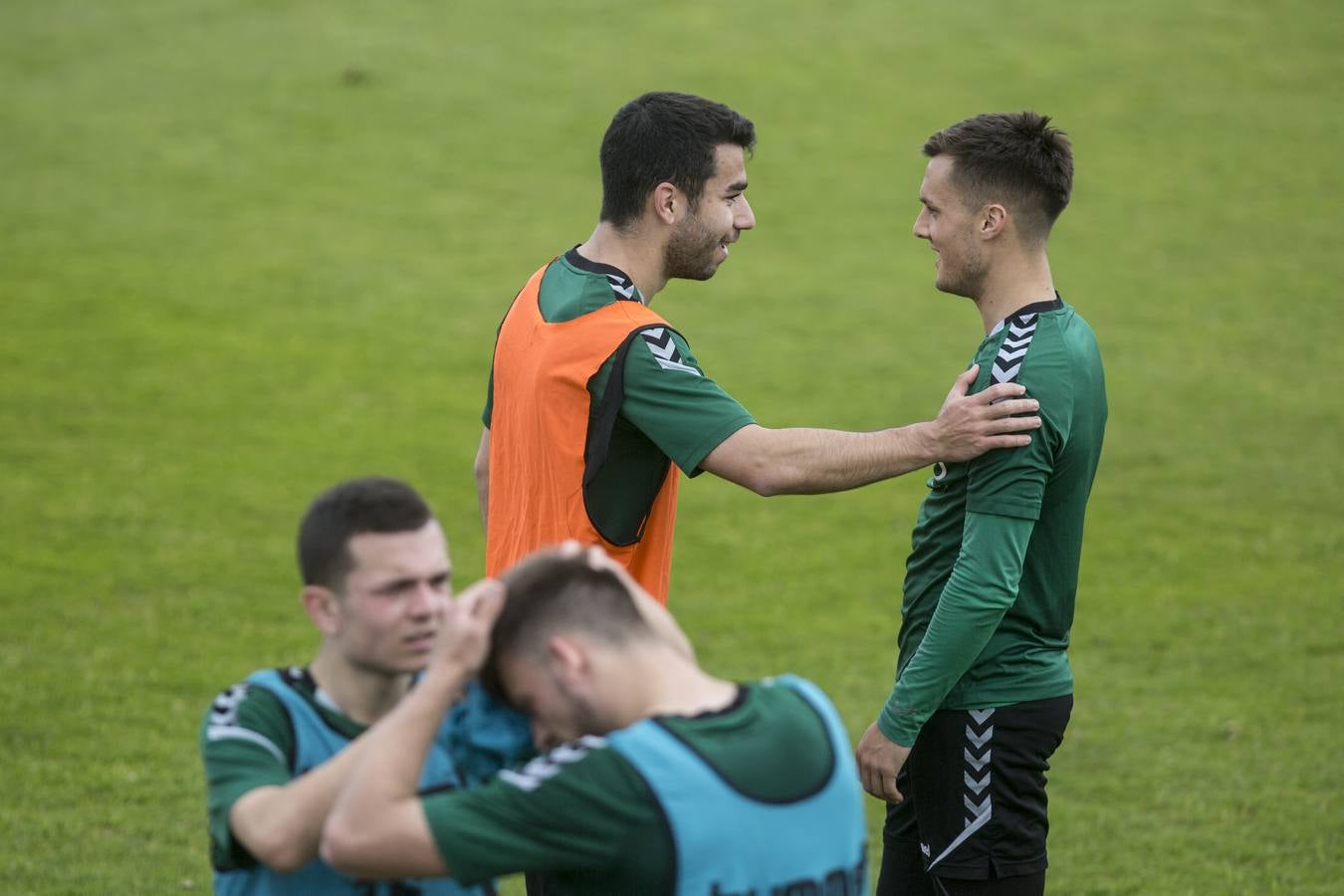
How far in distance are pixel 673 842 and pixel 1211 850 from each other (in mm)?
5107

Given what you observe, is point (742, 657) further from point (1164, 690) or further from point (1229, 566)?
point (1229, 566)

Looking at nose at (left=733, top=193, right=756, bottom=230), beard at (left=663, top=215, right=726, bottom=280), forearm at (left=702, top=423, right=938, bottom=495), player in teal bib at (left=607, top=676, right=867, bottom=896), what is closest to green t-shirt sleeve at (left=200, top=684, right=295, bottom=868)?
player in teal bib at (left=607, top=676, right=867, bottom=896)

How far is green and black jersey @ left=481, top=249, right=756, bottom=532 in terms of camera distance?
171 inches

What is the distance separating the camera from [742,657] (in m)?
9.77

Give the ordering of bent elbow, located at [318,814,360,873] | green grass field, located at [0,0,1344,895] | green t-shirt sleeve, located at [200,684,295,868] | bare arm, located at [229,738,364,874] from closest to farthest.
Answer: bent elbow, located at [318,814,360,873] → bare arm, located at [229,738,364,874] → green t-shirt sleeve, located at [200,684,295,868] → green grass field, located at [0,0,1344,895]

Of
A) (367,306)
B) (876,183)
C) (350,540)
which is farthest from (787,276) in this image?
(350,540)

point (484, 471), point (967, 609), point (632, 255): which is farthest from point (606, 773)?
point (484, 471)

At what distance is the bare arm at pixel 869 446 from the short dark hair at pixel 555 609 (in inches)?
49.9

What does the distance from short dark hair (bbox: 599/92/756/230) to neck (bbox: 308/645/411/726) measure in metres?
2.03

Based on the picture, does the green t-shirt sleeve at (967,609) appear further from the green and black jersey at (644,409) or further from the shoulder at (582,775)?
the shoulder at (582,775)

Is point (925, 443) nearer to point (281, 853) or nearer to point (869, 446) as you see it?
point (869, 446)

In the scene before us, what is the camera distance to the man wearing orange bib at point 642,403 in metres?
4.35

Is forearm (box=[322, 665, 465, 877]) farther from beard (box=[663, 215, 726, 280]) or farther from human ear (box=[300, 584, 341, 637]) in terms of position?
beard (box=[663, 215, 726, 280])

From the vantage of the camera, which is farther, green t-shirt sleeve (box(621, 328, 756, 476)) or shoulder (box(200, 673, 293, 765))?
green t-shirt sleeve (box(621, 328, 756, 476))
